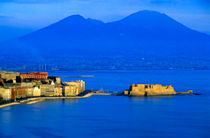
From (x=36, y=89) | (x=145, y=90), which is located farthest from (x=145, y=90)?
(x=36, y=89)

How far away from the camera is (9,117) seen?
37812 millimetres

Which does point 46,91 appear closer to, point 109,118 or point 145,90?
point 145,90

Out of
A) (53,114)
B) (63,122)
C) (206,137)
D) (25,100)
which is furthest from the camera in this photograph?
(25,100)

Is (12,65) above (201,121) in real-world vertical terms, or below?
above

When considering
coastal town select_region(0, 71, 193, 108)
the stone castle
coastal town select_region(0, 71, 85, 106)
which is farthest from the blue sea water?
the stone castle

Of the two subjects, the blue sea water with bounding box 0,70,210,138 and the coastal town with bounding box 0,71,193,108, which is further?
the coastal town with bounding box 0,71,193,108

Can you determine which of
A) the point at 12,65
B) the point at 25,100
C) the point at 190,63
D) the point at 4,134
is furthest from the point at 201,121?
the point at 190,63

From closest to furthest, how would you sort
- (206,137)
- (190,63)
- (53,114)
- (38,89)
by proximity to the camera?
(206,137) → (53,114) → (38,89) → (190,63)

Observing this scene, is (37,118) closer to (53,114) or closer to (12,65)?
(53,114)

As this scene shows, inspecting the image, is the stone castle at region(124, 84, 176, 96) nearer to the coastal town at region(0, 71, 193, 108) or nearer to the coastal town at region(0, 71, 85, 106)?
the coastal town at region(0, 71, 193, 108)

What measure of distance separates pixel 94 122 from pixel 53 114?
457 cm

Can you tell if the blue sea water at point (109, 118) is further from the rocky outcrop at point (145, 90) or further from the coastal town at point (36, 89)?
the rocky outcrop at point (145, 90)

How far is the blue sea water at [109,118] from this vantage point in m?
32.3

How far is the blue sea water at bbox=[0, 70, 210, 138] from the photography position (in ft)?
106
